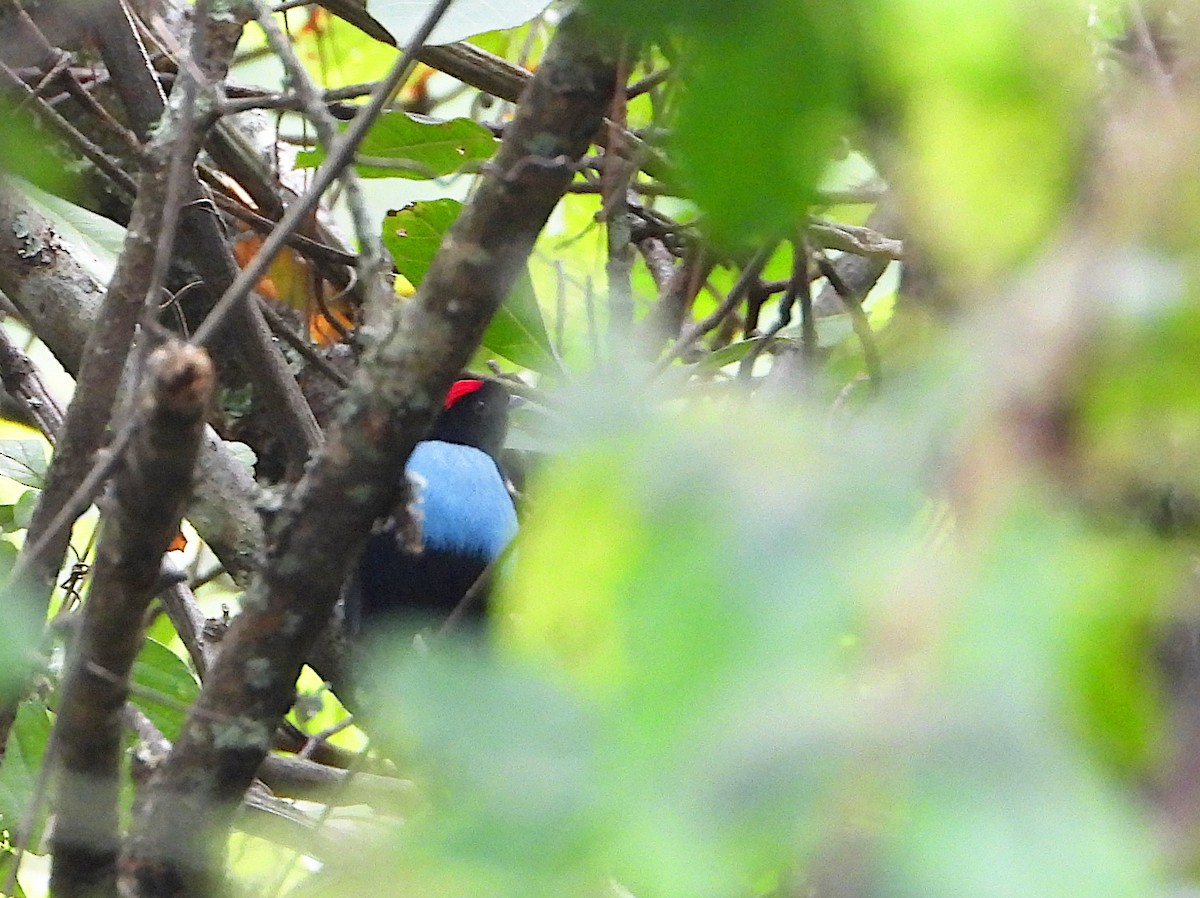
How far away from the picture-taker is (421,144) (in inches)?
95.9

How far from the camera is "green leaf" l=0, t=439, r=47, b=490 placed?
2.31 m

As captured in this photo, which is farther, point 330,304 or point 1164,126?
point 330,304

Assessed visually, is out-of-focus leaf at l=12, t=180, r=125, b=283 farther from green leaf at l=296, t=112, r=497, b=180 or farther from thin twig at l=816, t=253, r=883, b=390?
thin twig at l=816, t=253, r=883, b=390

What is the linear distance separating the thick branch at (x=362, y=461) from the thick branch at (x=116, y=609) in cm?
6

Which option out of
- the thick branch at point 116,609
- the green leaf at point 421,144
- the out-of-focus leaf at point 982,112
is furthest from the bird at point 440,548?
the out-of-focus leaf at point 982,112

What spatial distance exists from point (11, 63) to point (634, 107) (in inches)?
52.7

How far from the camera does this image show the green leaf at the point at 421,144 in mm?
2396

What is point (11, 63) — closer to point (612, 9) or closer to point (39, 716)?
point (39, 716)

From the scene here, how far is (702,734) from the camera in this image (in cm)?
47

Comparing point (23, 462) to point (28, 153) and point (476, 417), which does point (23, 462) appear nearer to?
point (28, 153)

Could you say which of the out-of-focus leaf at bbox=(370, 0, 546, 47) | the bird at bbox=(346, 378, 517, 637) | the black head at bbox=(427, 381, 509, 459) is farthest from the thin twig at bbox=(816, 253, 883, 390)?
the black head at bbox=(427, 381, 509, 459)

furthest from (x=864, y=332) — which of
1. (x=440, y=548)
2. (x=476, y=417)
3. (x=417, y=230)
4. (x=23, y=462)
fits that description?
(x=476, y=417)

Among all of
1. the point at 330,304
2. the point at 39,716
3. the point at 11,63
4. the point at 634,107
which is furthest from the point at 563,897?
the point at 634,107

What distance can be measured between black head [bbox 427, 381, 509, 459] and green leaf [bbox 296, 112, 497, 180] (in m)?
0.98
